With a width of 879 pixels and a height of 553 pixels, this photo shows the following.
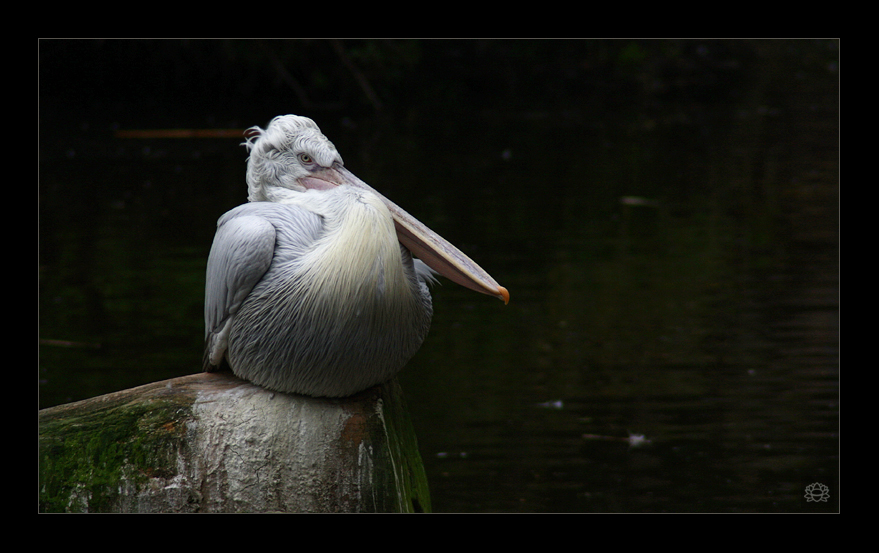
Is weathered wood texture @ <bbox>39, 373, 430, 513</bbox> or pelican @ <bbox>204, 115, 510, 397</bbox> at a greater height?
pelican @ <bbox>204, 115, 510, 397</bbox>

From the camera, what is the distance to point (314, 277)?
2.68 metres

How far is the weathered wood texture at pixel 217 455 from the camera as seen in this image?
2.75 m

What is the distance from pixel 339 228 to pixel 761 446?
3.66m

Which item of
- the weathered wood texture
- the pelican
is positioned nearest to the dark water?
the weathered wood texture

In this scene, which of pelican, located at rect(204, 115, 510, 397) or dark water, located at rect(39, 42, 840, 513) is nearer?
pelican, located at rect(204, 115, 510, 397)

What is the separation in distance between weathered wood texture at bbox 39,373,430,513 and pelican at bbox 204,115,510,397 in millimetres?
99

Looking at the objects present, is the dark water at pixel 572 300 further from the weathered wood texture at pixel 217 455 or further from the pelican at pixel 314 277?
the pelican at pixel 314 277

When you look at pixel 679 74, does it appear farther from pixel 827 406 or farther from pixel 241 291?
pixel 241 291

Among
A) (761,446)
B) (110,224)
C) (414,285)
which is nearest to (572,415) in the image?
(761,446)

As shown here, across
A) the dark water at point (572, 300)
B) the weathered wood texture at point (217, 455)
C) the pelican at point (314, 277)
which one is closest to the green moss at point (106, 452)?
the weathered wood texture at point (217, 455)

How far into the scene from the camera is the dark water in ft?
17.5

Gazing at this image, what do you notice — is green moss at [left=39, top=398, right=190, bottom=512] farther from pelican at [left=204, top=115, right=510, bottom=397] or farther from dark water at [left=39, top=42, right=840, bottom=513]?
dark water at [left=39, top=42, right=840, bottom=513]

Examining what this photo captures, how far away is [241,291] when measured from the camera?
9.09 ft

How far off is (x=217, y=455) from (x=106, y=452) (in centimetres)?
34
